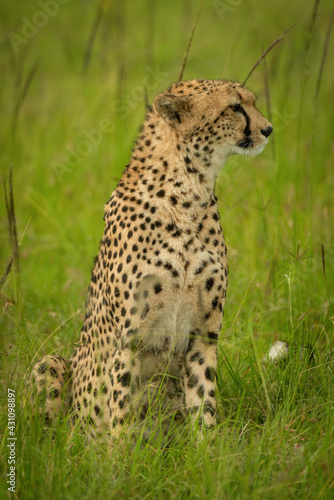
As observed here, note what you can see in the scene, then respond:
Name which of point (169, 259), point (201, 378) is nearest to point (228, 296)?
point (201, 378)

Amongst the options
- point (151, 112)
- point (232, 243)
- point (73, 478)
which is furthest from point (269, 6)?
point (73, 478)

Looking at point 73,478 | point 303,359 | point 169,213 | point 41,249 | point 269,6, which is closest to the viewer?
point 73,478

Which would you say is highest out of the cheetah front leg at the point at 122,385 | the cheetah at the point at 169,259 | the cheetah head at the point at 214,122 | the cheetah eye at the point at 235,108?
the cheetah eye at the point at 235,108

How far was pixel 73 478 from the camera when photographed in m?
2.20

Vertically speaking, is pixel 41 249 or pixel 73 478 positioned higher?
pixel 41 249

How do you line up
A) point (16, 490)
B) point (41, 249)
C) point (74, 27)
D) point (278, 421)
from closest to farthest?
point (16, 490), point (278, 421), point (41, 249), point (74, 27)

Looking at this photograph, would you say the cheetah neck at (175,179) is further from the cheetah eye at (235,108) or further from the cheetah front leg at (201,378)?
the cheetah front leg at (201,378)

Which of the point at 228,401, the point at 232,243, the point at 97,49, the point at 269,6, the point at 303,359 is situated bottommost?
the point at 228,401

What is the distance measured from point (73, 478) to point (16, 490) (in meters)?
0.22

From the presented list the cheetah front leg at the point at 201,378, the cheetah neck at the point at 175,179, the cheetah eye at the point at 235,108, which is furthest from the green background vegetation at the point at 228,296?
the cheetah eye at the point at 235,108

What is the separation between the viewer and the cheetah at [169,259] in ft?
8.41

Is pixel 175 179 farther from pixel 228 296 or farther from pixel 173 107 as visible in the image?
pixel 228 296

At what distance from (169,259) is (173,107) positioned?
61 centimetres

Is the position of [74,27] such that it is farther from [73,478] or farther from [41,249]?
[73,478]
